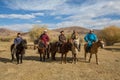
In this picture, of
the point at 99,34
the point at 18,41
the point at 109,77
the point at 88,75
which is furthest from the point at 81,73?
the point at 99,34

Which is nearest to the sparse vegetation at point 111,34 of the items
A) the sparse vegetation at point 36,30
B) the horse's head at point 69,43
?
the sparse vegetation at point 36,30

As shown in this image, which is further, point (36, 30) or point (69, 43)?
point (36, 30)

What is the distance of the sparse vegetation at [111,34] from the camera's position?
4384 centimetres

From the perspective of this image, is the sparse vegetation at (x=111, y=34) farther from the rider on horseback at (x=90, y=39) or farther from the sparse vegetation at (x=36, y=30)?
the rider on horseback at (x=90, y=39)

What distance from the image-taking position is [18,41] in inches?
621

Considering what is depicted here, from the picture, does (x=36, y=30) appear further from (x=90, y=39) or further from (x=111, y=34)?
(x=90, y=39)

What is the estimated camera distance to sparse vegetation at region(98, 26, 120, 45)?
43844mm

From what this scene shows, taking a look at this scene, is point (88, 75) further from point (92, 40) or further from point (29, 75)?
point (92, 40)

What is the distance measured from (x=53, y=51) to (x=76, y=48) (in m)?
2.79

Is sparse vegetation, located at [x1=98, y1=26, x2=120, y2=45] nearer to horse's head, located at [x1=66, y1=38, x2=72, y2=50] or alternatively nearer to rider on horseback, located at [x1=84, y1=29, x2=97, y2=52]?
rider on horseback, located at [x1=84, y1=29, x2=97, y2=52]

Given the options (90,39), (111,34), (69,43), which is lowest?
(69,43)

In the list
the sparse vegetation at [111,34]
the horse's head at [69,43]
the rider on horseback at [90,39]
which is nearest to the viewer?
the horse's head at [69,43]

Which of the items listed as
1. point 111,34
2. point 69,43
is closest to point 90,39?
point 69,43

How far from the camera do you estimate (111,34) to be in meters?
44.2
